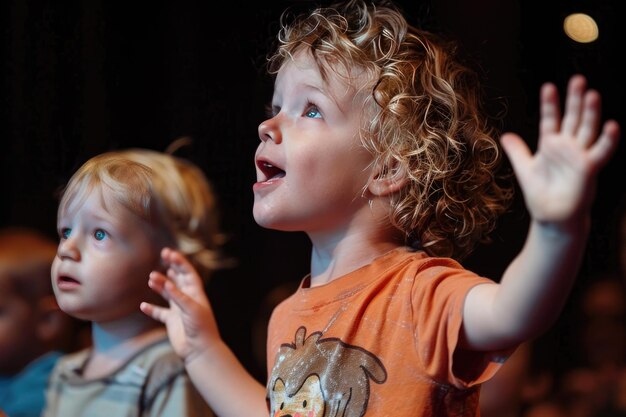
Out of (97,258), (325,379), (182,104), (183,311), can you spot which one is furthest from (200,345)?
(182,104)

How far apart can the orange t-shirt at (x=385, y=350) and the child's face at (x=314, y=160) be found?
7cm

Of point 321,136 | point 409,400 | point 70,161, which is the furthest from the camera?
point 70,161

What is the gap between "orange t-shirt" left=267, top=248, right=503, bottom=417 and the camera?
68cm

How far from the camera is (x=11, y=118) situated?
3.93ft

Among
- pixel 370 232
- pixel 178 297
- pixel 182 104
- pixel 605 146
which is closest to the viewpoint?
pixel 605 146

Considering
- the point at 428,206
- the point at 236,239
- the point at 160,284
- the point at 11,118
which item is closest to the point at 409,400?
the point at 428,206

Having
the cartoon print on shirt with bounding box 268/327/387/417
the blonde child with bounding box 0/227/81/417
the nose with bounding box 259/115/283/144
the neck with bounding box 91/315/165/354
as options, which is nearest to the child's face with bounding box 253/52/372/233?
the nose with bounding box 259/115/283/144

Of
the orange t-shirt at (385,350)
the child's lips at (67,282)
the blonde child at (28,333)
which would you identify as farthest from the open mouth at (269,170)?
the blonde child at (28,333)

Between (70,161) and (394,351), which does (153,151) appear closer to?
(70,161)

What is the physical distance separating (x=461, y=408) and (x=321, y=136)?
28 cm

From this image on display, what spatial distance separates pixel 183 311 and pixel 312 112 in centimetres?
27

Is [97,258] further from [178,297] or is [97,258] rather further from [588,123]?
[588,123]

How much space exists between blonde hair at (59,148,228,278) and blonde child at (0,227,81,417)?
14cm

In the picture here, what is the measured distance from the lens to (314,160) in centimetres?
82
